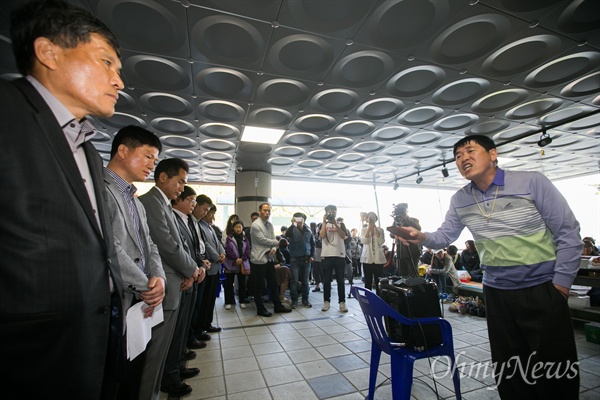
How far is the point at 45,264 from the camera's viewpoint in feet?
2.15

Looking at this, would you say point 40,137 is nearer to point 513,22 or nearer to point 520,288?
point 520,288

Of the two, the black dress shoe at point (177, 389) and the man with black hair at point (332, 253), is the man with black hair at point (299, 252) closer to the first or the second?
the man with black hair at point (332, 253)

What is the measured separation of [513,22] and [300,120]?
3.56 metres

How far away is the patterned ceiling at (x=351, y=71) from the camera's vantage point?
2.81 metres

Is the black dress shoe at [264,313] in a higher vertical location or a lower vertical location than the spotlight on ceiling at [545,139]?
lower

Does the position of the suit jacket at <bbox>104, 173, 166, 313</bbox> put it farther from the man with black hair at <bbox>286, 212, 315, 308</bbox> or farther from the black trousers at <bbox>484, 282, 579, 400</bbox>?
the man with black hair at <bbox>286, 212, 315, 308</bbox>

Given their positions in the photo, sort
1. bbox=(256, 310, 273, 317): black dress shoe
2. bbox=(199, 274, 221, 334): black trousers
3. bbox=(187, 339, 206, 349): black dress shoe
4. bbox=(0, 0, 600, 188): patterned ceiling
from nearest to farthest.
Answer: bbox=(0, 0, 600, 188): patterned ceiling
bbox=(187, 339, 206, 349): black dress shoe
bbox=(199, 274, 221, 334): black trousers
bbox=(256, 310, 273, 317): black dress shoe

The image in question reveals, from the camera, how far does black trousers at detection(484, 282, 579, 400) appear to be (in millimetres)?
1306

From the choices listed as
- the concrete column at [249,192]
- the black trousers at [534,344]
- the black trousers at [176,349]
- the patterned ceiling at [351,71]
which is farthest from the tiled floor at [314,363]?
the concrete column at [249,192]

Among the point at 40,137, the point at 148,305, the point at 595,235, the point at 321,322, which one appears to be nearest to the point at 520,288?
the point at 148,305

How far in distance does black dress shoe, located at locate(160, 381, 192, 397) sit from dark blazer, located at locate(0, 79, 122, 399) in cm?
169

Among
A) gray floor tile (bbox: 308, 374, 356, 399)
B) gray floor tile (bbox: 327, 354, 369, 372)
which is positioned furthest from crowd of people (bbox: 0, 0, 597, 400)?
Answer: gray floor tile (bbox: 327, 354, 369, 372)

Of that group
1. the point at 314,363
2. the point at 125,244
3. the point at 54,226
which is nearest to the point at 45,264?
the point at 54,226

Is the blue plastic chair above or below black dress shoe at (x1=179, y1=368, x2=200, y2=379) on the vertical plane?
above
